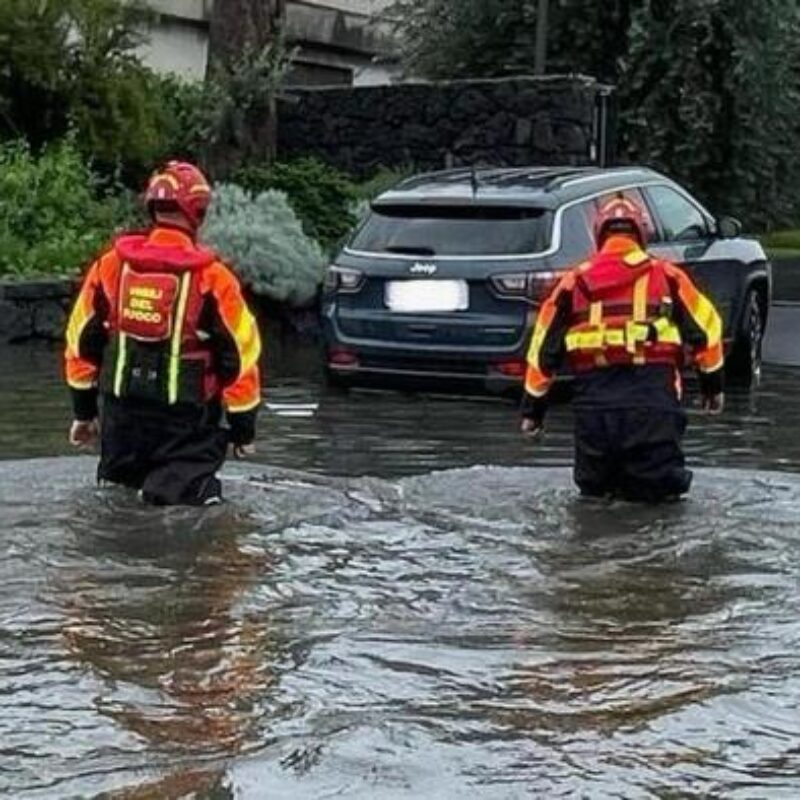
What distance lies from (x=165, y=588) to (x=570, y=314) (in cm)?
210

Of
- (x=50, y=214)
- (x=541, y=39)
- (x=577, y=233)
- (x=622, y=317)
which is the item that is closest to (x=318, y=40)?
(x=541, y=39)

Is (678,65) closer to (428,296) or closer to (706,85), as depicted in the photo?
(706,85)

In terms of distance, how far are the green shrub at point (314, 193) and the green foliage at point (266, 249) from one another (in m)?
1.36

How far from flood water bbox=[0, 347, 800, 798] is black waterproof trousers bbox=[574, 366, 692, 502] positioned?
136 millimetres

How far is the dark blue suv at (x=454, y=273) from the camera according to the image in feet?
40.1

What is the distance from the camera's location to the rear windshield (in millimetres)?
12469

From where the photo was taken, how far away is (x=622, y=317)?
7938mm

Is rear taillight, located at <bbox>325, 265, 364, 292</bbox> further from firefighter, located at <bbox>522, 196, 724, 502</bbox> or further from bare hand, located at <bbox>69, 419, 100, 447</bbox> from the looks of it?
bare hand, located at <bbox>69, 419, 100, 447</bbox>

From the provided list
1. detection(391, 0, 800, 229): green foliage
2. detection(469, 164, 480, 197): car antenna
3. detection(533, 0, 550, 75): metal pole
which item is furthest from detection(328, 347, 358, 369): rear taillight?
detection(391, 0, 800, 229): green foliage

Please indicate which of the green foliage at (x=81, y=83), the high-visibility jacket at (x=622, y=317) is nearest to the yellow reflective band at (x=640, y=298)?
the high-visibility jacket at (x=622, y=317)

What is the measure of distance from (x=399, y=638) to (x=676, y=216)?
855 cm

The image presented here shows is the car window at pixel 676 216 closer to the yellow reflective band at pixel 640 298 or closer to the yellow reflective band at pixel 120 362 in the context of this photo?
the yellow reflective band at pixel 640 298

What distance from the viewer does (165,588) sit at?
671 centimetres

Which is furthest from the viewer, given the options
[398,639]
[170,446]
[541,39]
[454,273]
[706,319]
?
[541,39]
